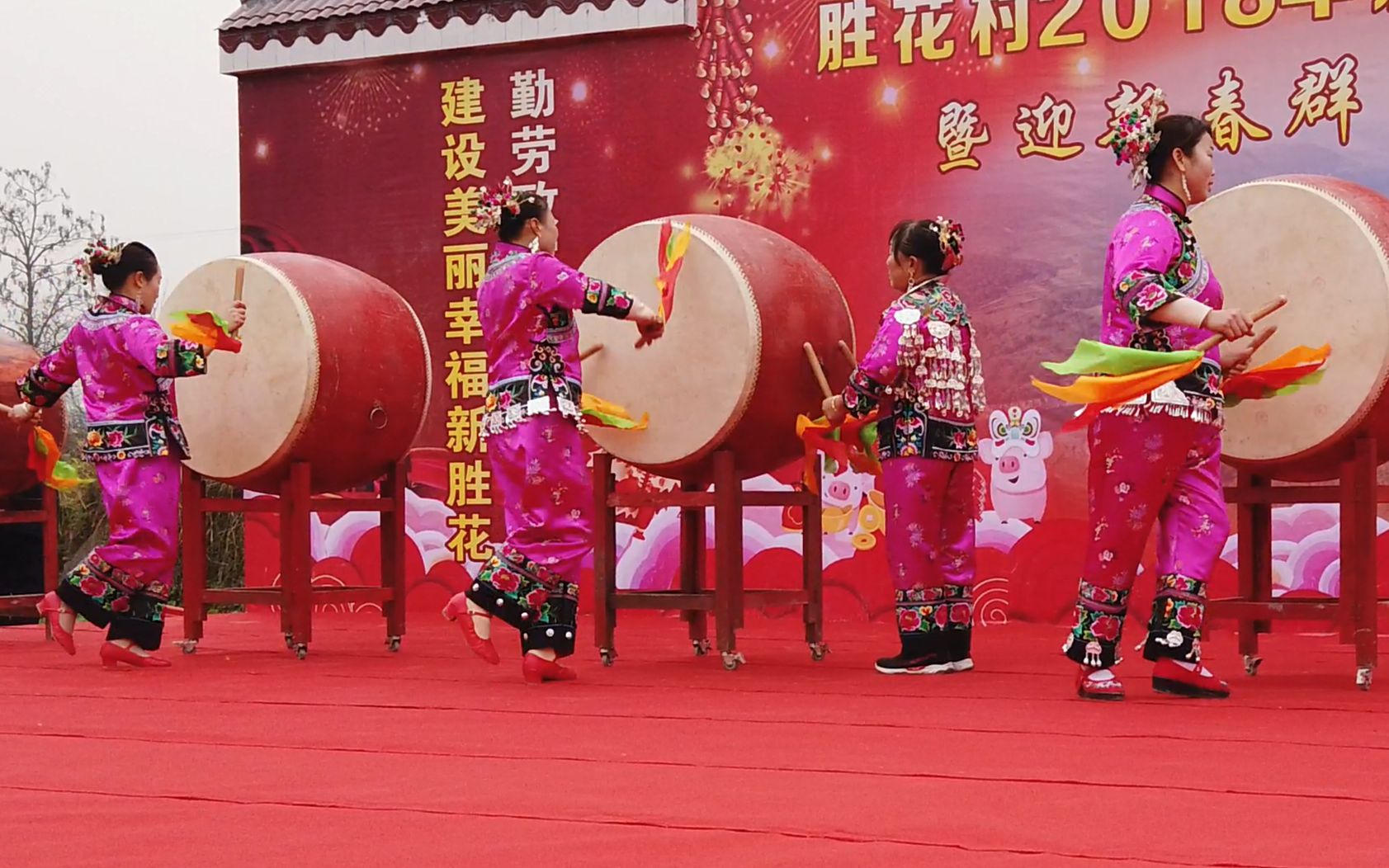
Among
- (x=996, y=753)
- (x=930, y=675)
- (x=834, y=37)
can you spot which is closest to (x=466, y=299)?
(x=834, y=37)

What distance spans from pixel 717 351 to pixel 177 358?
4.40 ft

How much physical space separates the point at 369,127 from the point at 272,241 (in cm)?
58

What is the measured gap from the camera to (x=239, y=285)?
4547mm

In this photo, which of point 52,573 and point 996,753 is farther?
point 52,573

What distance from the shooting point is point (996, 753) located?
2682 mm

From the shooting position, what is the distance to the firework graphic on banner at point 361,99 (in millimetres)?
6398

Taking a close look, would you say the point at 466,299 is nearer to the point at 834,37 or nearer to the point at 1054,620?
the point at 834,37

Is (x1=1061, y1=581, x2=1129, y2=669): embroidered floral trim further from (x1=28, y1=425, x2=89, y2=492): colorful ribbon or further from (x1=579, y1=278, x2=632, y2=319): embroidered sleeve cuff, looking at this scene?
(x1=28, y1=425, x2=89, y2=492): colorful ribbon

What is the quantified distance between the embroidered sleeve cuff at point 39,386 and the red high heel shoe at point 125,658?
0.72 meters

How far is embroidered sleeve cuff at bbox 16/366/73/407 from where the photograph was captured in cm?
465

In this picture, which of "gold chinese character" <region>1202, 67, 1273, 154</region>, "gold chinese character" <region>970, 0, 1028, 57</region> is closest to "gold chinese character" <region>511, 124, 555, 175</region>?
"gold chinese character" <region>970, 0, 1028, 57</region>

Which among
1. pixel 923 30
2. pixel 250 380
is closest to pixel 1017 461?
pixel 923 30

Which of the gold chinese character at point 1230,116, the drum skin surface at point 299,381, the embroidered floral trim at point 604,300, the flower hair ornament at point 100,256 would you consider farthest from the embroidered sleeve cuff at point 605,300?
the gold chinese character at point 1230,116

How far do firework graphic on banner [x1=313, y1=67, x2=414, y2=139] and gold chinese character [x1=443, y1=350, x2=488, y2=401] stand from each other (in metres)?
0.91
